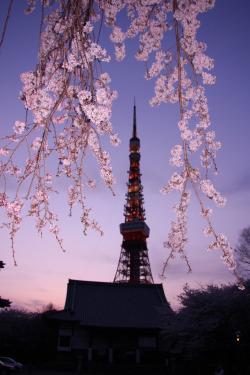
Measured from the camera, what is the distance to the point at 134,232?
44.0 meters

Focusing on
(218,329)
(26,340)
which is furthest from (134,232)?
(218,329)

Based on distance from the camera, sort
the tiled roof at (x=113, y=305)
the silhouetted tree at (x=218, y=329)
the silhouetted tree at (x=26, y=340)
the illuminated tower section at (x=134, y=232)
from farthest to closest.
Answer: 1. the illuminated tower section at (x=134, y=232)
2. the silhouetted tree at (x=26, y=340)
3. the tiled roof at (x=113, y=305)
4. the silhouetted tree at (x=218, y=329)

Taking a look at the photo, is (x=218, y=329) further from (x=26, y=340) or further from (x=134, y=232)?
(x=134, y=232)

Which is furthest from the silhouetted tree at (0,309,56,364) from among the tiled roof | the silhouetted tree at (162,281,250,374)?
the silhouetted tree at (162,281,250,374)

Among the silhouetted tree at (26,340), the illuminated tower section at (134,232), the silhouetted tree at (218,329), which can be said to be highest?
the illuminated tower section at (134,232)

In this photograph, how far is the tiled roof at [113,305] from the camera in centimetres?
1775

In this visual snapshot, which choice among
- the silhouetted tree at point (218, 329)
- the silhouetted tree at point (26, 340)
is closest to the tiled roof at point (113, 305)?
the silhouetted tree at point (26, 340)

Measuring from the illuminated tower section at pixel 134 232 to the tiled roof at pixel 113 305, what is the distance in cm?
1558

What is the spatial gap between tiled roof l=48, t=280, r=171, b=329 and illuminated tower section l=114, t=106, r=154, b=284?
15579 millimetres

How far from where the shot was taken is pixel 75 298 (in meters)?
21.2

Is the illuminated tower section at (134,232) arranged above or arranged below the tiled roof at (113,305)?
above

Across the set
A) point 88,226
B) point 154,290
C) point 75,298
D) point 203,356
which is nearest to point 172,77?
point 88,226

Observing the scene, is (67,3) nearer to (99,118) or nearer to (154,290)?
(99,118)

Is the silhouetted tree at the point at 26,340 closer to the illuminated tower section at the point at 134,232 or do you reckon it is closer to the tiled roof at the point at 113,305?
the tiled roof at the point at 113,305
